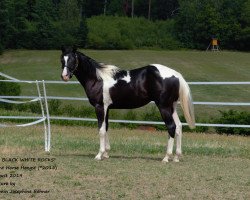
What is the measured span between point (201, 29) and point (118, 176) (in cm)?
7223

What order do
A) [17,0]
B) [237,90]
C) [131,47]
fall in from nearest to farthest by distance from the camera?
[237,90], [131,47], [17,0]

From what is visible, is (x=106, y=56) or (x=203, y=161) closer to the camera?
(x=203, y=161)

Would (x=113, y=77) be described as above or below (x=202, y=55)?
above

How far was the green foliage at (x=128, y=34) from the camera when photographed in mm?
69625

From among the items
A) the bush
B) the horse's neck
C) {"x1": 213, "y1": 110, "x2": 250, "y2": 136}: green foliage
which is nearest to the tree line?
the bush

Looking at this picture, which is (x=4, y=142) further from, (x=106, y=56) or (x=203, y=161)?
(x=106, y=56)

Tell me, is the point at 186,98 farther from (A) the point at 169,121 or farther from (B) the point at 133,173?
(B) the point at 133,173

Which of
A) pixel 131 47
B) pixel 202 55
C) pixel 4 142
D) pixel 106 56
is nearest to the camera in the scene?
pixel 4 142

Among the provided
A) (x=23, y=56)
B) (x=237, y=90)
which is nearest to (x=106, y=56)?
(x=23, y=56)

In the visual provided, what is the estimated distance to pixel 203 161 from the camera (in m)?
9.02

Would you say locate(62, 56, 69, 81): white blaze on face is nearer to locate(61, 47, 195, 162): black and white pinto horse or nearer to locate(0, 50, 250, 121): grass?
locate(61, 47, 195, 162): black and white pinto horse

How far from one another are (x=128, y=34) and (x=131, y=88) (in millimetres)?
66231

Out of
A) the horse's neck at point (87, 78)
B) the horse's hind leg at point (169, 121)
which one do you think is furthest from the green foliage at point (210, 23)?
the horse's hind leg at point (169, 121)

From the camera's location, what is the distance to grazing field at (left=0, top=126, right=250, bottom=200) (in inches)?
258
